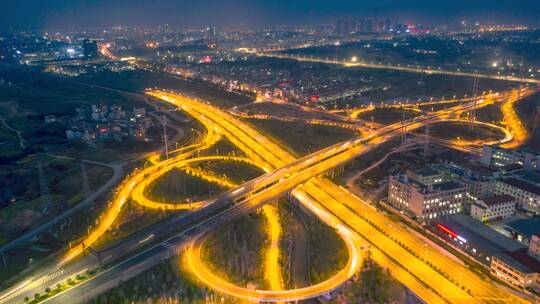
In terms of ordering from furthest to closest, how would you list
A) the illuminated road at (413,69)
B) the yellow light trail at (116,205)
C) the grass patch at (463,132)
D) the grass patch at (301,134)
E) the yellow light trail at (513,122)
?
the illuminated road at (413,69)
the grass patch at (463,132)
the yellow light trail at (513,122)
the grass patch at (301,134)
the yellow light trail at (116,205)

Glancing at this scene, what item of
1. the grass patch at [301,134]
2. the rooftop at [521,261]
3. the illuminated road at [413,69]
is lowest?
the rooftop at [521,261]

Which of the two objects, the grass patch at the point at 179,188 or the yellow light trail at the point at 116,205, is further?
the grass patch at the point at 179,188

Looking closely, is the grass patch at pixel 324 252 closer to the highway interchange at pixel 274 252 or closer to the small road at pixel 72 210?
the highway interchange at pixel 274 252

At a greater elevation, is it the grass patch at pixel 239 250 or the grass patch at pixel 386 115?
the grass patch at pixel 386 115

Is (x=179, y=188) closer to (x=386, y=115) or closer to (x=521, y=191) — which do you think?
(x=521, y=191)

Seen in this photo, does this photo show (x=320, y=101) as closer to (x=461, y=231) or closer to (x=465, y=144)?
(x=465, y=144)

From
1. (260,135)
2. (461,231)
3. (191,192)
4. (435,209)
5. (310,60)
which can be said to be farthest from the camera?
(310,60)

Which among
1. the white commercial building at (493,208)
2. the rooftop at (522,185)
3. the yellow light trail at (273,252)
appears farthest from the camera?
the rooftop at (522,185)

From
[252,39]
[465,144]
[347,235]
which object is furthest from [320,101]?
[252,39]

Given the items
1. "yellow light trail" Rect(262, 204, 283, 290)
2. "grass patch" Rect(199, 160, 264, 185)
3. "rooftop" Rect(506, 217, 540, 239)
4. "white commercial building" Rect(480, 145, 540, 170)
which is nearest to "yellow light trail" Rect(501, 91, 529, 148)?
"white commercial building" Rect(480, 145, 540, 170)

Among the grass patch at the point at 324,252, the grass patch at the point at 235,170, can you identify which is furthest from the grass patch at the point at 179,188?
the grass patch at the point at 324,252

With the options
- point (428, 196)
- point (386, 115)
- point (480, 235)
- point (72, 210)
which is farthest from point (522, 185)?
point (72, 210)
